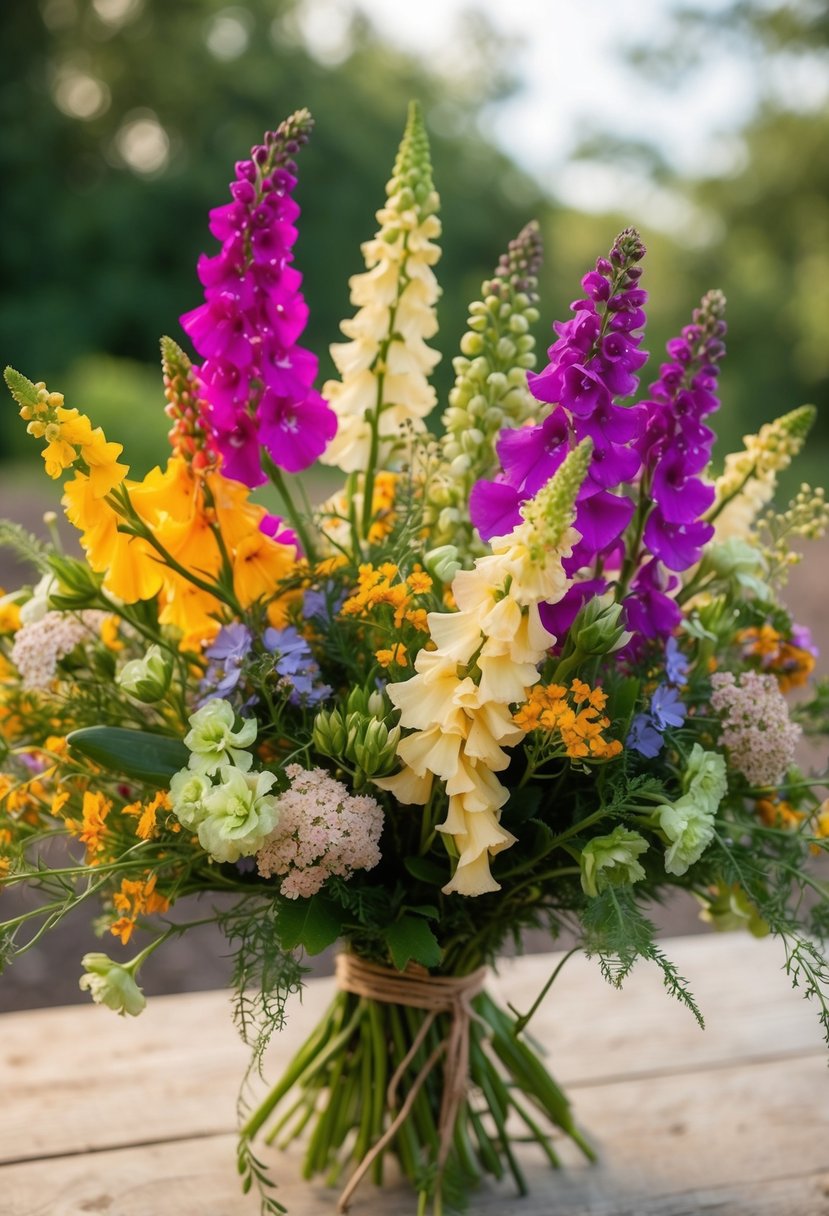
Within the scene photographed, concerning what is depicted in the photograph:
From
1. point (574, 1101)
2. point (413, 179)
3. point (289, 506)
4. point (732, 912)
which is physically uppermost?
point (413, 179)

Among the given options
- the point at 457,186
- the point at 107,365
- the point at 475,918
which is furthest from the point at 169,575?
the point at 457,186

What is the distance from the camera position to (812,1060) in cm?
115

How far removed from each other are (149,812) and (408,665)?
179mm

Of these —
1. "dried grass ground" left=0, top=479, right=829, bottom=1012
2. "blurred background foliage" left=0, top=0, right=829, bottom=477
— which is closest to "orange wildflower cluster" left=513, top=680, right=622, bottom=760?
"dried grass ground" left=0, top=479, right=829, bottom=1012

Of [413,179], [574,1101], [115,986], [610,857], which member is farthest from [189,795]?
[574,1101]

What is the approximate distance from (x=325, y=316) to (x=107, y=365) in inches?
133

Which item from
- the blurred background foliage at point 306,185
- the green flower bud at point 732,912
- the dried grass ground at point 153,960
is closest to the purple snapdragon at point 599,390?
the green flower bud at point 732,912

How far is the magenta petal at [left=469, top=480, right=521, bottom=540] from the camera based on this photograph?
29.1 inches

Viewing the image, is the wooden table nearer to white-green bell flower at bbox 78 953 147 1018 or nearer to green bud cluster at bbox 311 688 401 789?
white-green bell flower at bbox 78 953 147 1018

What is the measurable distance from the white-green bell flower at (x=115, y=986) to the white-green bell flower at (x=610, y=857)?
29cm

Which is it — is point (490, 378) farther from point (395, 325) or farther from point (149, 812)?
point (149, 812)

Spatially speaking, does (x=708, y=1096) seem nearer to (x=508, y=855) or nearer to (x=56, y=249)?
(x=508, y=855)

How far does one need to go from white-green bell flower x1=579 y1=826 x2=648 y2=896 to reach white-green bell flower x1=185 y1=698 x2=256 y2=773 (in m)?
0.21

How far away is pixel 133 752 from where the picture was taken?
0.74 m
